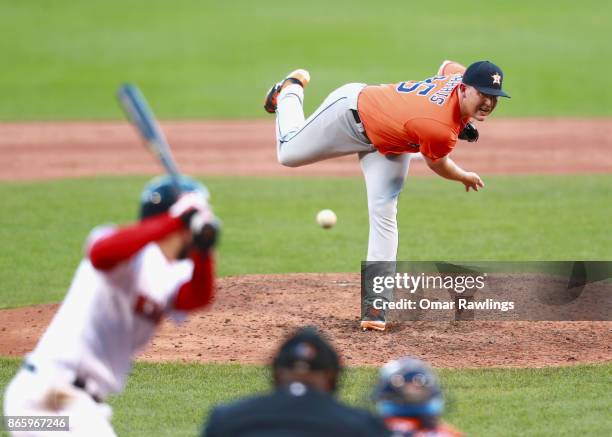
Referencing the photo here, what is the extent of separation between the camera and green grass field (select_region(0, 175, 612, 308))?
12.3 meters

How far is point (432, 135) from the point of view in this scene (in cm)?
820

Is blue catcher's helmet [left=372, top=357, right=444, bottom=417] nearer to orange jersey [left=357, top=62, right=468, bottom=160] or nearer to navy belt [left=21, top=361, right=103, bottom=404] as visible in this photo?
navy belt [left=21, top=361, right=103, bottom=404]

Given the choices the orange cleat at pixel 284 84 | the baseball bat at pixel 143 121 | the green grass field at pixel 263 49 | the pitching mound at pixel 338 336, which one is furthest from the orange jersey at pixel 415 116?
the green grass field at pixel 263 49

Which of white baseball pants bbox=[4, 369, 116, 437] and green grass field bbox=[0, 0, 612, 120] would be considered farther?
green grass field bbox=[0, 0, 612, 120]

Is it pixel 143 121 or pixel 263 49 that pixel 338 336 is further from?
pixel 263 49

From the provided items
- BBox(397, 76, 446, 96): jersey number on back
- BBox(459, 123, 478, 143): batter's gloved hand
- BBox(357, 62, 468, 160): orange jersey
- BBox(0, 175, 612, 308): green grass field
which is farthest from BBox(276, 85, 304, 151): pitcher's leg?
BBox(0, 175, 612, 308): green grass field

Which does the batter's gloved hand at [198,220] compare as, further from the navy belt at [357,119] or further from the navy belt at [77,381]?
the navy belt at [357,119]

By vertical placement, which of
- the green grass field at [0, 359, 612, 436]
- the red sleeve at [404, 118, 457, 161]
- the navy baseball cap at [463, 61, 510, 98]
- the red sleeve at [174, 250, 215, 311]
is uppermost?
the navy baseball cap at [463, 61, 510, 98]

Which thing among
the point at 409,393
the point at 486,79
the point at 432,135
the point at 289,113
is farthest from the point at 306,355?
the point at 289,113

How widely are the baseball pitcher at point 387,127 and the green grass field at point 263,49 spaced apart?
18.0 metres

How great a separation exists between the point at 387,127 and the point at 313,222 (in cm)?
621

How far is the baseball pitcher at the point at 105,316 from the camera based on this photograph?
4516 millimetres

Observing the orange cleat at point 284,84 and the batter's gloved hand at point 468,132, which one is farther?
the orange cleat at point 284,84

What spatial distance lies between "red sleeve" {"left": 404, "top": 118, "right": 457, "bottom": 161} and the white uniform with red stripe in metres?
3.90
